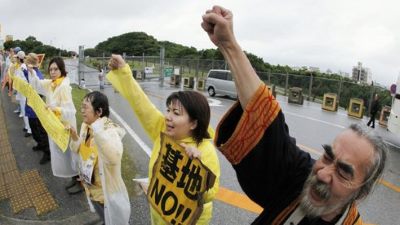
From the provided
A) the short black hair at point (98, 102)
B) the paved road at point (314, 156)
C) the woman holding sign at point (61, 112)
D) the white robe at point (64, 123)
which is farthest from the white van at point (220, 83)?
the short black hair at point (98, 102)

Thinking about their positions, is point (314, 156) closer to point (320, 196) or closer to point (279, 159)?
point (320, 196)

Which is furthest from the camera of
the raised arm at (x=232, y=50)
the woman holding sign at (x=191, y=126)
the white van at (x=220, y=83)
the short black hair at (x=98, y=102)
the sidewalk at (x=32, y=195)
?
the white van at (x=220, y=83)

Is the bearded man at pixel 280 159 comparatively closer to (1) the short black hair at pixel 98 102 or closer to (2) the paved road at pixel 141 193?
(2) the paved road at pixel 141 193

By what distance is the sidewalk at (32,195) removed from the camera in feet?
12.9

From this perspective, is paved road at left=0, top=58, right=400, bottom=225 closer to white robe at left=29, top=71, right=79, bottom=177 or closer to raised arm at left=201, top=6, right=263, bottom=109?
white robe at left=29, top=71, right=79, bottom=177

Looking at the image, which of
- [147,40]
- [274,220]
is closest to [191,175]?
[274,220]

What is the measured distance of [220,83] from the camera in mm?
19766

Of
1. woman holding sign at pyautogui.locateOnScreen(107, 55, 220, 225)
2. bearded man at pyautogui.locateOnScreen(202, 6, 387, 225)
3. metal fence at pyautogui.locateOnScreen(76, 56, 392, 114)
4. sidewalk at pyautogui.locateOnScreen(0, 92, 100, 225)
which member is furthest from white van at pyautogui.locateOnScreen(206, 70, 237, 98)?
bearded man at pyautogui.locateOnScreen(202, 6, 387, 225)

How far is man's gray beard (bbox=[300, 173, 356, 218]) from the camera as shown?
1.30 metres

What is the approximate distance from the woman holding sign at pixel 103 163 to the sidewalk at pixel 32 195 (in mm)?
677

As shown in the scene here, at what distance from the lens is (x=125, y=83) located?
8.99 feet

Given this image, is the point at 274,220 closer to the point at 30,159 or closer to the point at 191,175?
the point at 191,175

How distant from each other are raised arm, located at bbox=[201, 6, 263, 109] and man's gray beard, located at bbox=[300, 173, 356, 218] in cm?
46

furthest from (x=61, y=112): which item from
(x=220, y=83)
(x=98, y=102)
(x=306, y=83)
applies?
(x=306, y=83)
